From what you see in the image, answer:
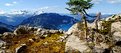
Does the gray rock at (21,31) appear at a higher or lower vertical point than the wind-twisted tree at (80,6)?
lower

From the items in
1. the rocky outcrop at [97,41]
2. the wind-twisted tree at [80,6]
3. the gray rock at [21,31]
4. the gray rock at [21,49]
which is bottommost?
the gray rock at [21,31]

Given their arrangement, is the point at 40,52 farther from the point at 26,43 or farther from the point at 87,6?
the point at 87,6

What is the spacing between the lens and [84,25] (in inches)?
1762

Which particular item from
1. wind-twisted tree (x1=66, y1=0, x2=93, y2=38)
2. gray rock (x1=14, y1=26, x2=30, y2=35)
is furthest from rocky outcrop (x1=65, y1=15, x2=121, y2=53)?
gray rock (x1=14, y1=26, x2=30, y2=35)

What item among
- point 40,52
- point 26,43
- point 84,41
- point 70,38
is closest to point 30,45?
point 26,43

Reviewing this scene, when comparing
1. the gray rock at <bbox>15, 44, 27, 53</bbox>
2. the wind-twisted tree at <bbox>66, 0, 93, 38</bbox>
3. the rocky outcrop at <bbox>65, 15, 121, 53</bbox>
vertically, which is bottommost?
the gray rock at <bbox>15, 44, 27, 53</bbox>

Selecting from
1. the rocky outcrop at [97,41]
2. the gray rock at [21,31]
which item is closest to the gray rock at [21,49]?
the rocky outcrop at [97,41]

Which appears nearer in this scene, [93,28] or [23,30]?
[93,28]

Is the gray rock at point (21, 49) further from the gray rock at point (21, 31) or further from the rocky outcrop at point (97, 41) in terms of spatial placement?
the gray rock at point (21, 31)

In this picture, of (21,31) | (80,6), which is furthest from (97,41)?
(21,31)

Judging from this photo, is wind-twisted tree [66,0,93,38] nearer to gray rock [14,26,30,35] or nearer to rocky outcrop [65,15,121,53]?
rocky outcrop [65,15,121,53]

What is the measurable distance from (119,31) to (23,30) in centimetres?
2583

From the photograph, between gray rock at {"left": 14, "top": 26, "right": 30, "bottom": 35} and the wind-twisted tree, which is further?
gray rock at {"left": 14, "top": 26, "right": 30, "bottom": 35}

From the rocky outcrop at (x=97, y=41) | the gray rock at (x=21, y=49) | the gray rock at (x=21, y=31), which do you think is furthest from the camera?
the gray rock at (x=21, y=31)
